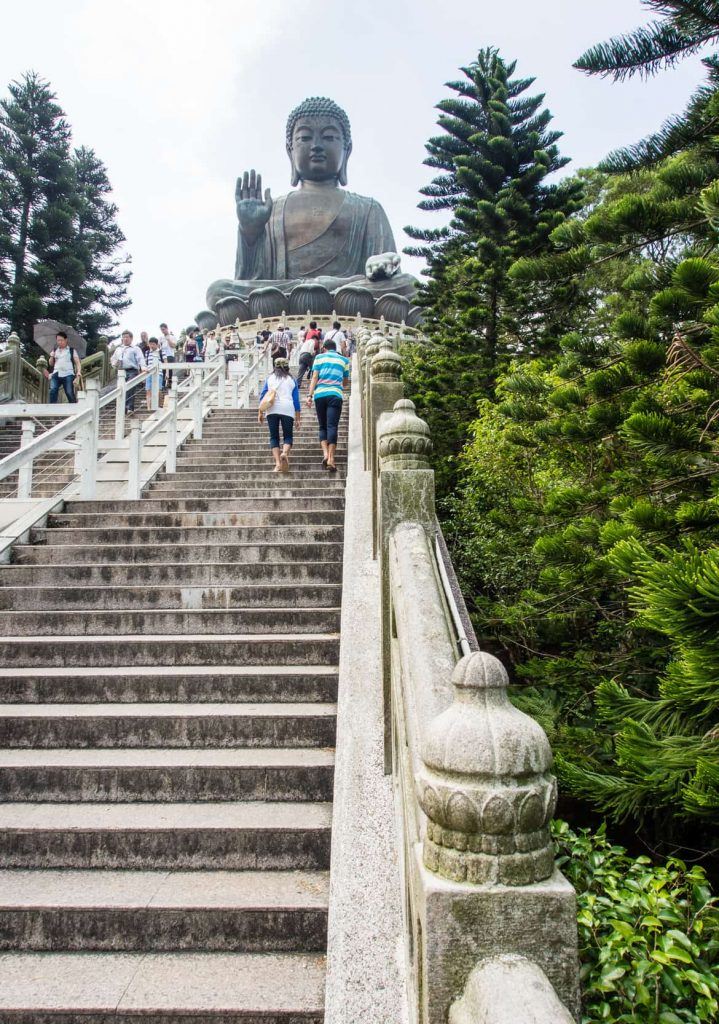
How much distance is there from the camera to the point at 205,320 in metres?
26.0

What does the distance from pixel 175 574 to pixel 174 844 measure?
8.18 ft

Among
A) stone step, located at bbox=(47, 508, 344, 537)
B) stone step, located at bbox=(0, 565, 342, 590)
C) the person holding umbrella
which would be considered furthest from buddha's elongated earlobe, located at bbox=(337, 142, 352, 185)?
stone step, located at bbox=(0, 565, 342, 590)

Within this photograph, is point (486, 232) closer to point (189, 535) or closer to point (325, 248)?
point (189, 535)

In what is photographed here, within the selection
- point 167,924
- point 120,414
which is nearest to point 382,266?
point 120,414

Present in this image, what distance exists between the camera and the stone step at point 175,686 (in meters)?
3.87

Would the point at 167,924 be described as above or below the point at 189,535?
below

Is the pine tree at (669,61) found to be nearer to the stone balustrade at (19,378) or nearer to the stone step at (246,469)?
the stone step at (246,469)

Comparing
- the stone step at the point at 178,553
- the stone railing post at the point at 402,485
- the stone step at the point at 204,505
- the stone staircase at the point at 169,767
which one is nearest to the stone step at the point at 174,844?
the stone staircase at the point at 169,767

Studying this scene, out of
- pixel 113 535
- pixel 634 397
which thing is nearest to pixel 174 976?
pixel 634 397

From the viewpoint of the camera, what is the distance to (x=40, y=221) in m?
25.3

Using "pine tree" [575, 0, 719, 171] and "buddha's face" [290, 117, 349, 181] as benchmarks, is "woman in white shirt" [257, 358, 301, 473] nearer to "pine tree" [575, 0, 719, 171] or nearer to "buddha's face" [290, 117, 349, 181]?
"pine tree" [575, 0, 719, 171]

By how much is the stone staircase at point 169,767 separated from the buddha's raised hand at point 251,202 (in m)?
21.1

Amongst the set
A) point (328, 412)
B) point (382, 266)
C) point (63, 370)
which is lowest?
point (328, 412)

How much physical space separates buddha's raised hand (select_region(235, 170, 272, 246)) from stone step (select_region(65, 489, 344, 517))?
67.6 ft
